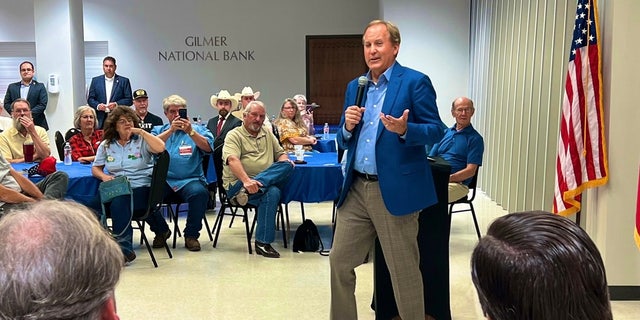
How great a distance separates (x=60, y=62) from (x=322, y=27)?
4660mm

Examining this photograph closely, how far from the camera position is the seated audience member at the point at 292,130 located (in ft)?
22.4

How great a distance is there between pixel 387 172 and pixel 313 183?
100 inches

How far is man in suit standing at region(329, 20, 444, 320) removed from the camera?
2.87m

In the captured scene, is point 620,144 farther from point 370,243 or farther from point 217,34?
point 217,34

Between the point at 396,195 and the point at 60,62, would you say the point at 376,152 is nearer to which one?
the point at 396,195

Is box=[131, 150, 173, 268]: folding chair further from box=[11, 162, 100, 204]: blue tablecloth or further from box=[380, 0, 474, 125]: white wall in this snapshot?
box=[380, 0, 474, 125]: white wall

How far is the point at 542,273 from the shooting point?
1.02 metres

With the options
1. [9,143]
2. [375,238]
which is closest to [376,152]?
[375,238]

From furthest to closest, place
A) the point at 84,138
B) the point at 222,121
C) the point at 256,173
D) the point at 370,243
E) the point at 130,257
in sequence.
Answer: the point at 222,121
the point at 84,138
the point at 256,173
the point at 130,257
the point at 370,243

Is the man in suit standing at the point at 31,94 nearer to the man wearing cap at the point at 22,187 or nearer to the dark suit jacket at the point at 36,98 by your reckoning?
the dark suit jacket at the point at 36,98

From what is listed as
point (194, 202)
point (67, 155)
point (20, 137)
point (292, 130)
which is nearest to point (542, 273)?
point (194, 202)

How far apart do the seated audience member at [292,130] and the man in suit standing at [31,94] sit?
3.75 metres

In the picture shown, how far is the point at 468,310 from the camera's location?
388 cm

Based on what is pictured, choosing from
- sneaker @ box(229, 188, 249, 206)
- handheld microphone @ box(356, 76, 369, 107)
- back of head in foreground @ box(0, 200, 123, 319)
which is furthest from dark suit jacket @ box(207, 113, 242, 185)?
back of head in foreground @ box(0, 200, 123, 319)
